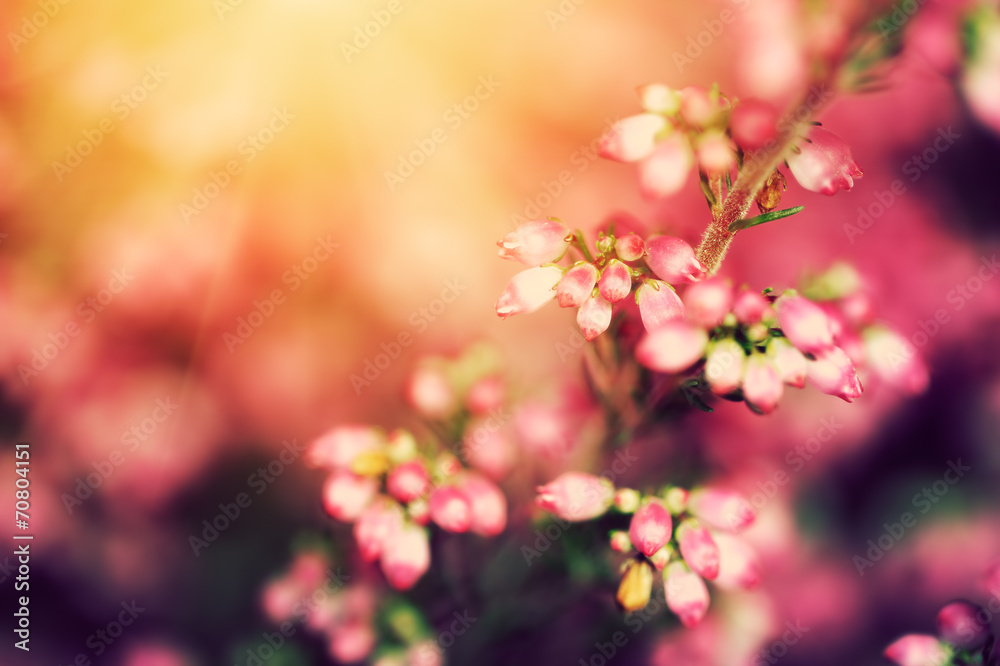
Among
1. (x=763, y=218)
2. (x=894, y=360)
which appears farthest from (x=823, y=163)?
(x=894, y=360)

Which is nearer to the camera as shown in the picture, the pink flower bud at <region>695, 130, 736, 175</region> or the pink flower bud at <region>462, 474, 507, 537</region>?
the pink flower bud at <region>695, 130, 736, 175</region>

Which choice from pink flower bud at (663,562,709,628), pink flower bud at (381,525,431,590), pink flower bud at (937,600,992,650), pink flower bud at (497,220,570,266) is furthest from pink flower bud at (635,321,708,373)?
pink flower bud at (937,600,992,650)

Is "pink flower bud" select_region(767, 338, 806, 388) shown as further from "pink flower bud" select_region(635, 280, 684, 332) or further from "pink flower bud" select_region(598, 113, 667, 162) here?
"pink flower bud" select_region(598, 113, 667, 162)

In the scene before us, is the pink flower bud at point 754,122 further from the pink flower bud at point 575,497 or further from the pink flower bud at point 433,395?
the pink flower bud at point 433,395

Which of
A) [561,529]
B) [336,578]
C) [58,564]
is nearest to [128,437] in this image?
[58,564]

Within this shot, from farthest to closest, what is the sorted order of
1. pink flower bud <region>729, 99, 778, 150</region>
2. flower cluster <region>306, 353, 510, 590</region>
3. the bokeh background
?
the bokeh background → flower cluster <region>306, 353, 510, 590</region> → pink flower bud <region>729, 99, 778, 150</region>

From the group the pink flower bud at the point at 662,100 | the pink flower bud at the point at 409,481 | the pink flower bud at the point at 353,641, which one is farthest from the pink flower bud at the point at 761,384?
the pink flower bud at the point at 353,641

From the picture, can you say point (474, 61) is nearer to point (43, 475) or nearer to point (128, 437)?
point (128, 437)
